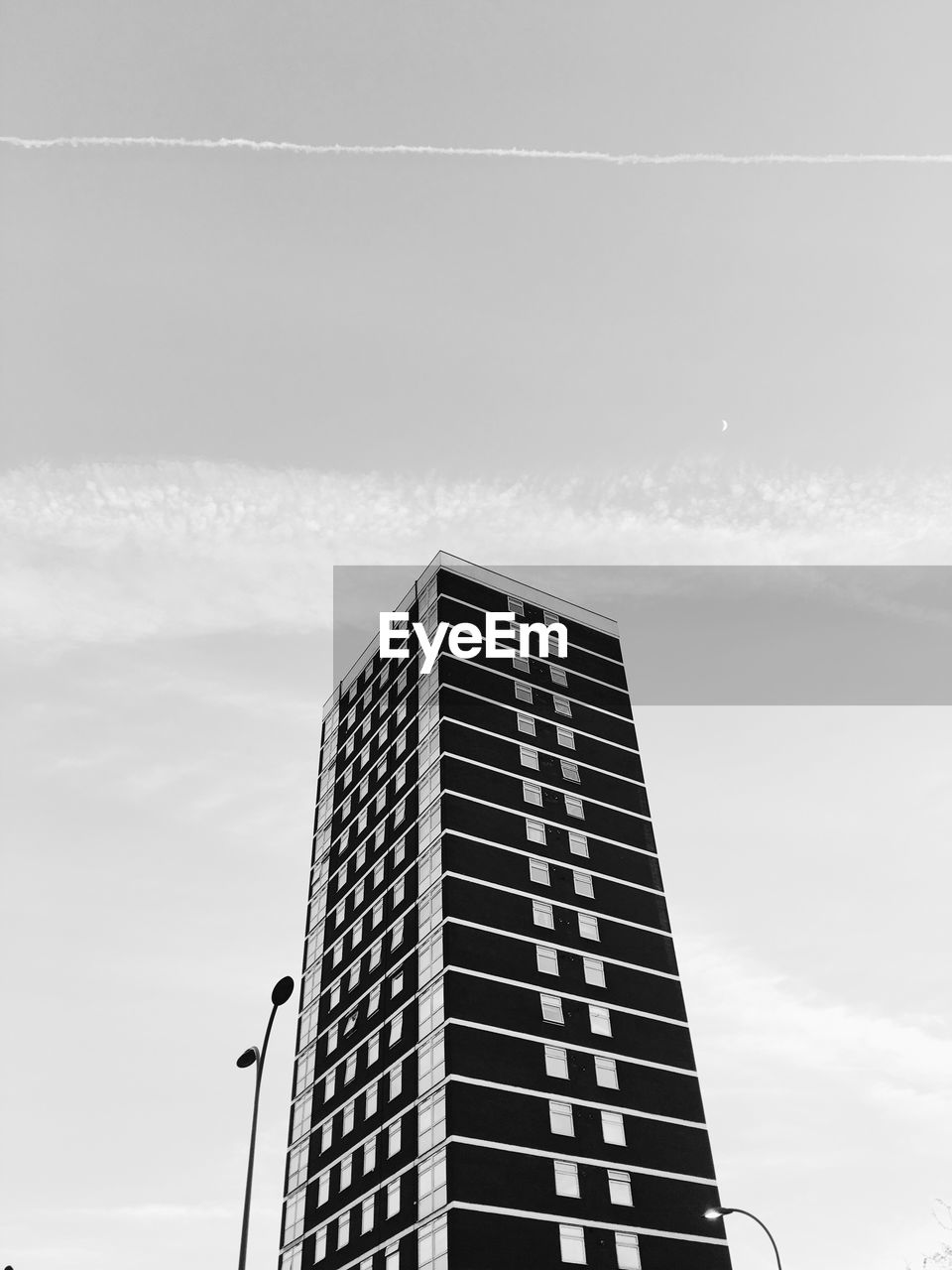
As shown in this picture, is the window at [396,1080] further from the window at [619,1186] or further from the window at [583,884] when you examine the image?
the window at [583,884]

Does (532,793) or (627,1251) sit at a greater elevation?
(532,793)

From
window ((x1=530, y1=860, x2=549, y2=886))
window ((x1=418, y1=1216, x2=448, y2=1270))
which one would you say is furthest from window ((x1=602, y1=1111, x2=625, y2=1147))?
window ((x1=530, y1=860, x2=549, y2=886))

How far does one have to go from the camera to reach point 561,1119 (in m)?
52.6

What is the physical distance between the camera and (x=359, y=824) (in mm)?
74438

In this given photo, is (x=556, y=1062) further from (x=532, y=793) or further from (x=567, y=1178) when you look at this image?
(x=532, y=793)

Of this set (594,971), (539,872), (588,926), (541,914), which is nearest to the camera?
(594,971)

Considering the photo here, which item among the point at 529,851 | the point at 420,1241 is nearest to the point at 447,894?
the point at 529,851

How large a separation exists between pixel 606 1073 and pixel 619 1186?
17.5 feet

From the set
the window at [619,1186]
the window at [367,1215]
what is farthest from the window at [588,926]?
the window at [367,1215]

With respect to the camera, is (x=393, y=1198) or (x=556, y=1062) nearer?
(x=393, y=1198)

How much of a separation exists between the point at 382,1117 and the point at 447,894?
37.1ft

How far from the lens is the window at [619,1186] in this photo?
51.3 metres

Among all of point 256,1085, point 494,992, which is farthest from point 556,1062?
point 256,1085

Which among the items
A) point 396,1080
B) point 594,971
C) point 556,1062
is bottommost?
point 556,1062
